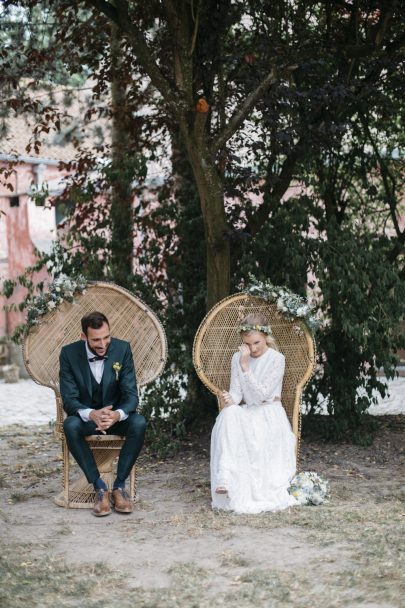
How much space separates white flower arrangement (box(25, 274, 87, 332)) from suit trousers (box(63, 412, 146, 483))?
1155 mm

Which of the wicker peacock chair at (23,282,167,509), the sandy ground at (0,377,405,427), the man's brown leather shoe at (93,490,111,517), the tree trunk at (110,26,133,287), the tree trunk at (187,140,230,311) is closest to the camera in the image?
the man's brown leather shoe at (93,490,111,517)

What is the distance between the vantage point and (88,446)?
638 centimetres

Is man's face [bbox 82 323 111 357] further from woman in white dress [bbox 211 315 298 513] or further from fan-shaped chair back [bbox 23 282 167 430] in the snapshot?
woman in white dress [bbox 211 315 298 513]

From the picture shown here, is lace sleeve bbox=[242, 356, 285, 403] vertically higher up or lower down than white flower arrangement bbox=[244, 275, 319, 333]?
lower down

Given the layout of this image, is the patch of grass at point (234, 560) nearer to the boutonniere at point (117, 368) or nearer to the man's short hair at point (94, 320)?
the boutonniere at point (117, 368)

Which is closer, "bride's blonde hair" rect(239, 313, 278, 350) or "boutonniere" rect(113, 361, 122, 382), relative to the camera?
"boutonniere" rect(113, 361, 122, 382)

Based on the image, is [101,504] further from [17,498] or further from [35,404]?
[35,404]

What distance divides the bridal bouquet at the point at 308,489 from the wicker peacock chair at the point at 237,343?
22.5 inches

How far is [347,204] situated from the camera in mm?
9586

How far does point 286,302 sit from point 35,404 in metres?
7.50

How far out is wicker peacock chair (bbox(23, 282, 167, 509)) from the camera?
269 inches

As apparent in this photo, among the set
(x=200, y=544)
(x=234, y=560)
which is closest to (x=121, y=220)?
(x=200, y=544)

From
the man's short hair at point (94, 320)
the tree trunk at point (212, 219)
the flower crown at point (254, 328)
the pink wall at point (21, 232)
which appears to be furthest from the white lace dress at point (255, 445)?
the pink wall at point (21, 232)

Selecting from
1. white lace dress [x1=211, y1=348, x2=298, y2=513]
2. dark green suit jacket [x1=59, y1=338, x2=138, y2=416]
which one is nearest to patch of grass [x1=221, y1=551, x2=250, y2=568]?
white lace dress [x1=211, y1=348, x2=298, y2=513]
